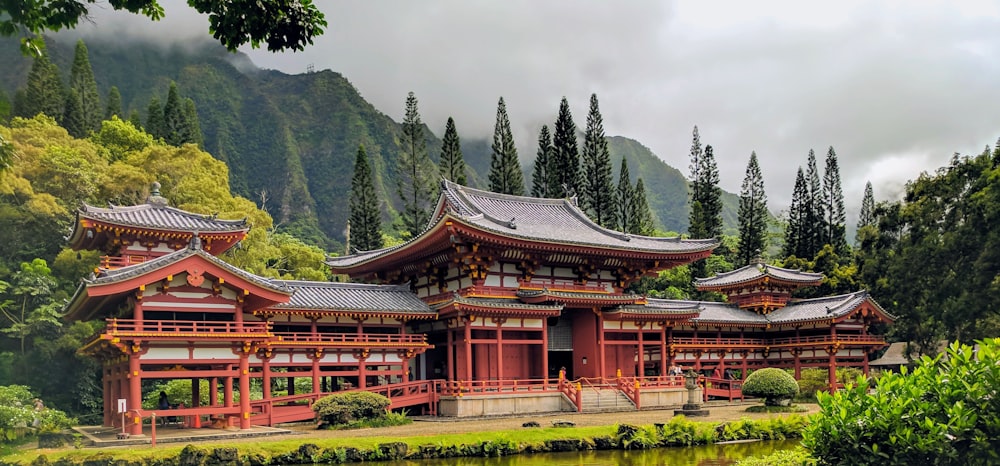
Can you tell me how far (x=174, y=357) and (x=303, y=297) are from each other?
5908 millimetres

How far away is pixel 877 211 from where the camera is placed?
44812mm

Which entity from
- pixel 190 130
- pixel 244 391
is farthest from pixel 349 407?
pixel 190 130

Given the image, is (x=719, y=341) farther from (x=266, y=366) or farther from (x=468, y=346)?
(x=266, y=366)

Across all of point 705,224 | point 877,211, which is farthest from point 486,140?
Result: point 877,211

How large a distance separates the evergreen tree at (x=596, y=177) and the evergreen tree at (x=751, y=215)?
40.0 feet

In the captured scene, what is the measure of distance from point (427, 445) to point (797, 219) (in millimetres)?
50700

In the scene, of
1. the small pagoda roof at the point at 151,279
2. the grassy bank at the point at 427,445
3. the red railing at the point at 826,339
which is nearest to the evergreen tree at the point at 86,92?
the small pagoda roof at the point at 151,279

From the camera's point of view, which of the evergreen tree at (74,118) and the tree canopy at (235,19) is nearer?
the tree canopy at (235,19)

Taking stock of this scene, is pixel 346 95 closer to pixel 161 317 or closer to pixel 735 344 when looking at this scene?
pixel 735 344

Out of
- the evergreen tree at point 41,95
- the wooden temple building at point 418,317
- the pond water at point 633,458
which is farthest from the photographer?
the evergreen tree at point 41,95

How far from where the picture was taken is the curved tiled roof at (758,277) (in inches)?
1658

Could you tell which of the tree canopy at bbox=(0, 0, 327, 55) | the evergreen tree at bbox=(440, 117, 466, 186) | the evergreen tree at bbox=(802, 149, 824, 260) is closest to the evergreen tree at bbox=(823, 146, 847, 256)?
the evergreen tree at bbox=(802, 149, 824, 260)

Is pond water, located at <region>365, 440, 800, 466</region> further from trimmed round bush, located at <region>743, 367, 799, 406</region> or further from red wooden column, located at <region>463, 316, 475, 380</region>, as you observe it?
red wooden column, located at <region>463, 316, 475, 380</region>

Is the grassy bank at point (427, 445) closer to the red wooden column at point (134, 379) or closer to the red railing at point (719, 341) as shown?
the red wooden column at point (134, 379)
